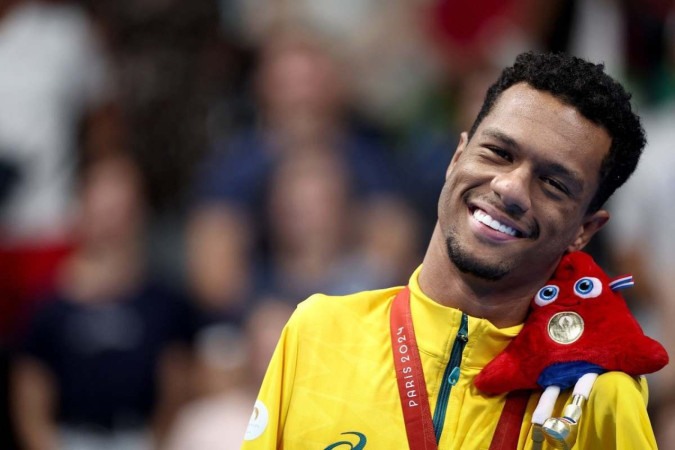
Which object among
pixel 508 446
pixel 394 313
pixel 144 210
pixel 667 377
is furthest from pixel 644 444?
pixel 144 210

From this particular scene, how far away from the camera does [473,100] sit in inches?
270

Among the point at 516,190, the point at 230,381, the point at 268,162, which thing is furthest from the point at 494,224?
the point at 268,162

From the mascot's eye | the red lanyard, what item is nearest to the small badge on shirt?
the red lanyard

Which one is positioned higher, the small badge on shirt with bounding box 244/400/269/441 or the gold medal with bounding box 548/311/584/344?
the gold medal with bounding box 548/311/584/344

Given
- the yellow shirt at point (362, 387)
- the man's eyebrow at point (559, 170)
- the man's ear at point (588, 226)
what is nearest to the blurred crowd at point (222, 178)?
the man's ear at point (588, 226)

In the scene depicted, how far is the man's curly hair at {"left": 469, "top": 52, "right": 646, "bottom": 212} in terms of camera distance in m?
3.34

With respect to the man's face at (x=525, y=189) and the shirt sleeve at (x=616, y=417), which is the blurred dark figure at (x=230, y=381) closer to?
the man's face at (x=525, y=189)

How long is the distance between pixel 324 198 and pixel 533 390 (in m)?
3.42

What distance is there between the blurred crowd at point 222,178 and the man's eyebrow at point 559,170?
2579mm

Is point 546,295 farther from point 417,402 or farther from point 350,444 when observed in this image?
point 350,444

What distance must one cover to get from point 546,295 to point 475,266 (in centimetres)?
23

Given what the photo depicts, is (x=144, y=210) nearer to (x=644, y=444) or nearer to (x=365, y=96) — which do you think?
(x=365, y=96)

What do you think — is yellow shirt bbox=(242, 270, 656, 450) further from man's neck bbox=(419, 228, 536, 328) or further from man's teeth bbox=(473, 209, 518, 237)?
man's teeth bbox=(473, 209, 518, 237)

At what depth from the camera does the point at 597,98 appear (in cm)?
333
